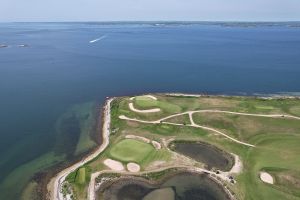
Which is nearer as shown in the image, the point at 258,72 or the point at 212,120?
the point at 212,120

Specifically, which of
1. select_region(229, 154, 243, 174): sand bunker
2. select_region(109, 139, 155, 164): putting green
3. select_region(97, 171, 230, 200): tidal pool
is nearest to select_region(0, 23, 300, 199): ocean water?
select_region(109, 139, 155, 164): putting green

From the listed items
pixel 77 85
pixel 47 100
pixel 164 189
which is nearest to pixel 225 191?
pixel 164 189

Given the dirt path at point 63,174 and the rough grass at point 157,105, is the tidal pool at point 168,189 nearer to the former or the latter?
the dirt path at point 63,174

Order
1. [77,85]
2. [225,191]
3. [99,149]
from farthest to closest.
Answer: [77,85], [99,149], [225,191]

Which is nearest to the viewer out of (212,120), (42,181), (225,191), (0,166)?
(225,191)

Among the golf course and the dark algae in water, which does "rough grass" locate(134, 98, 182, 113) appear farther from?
the dark algae in water

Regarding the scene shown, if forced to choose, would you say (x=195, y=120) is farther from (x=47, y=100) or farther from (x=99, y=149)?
(x=47, y=100)

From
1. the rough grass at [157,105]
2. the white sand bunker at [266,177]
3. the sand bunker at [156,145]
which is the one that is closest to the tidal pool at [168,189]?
the white sand bunker at [266,177]
